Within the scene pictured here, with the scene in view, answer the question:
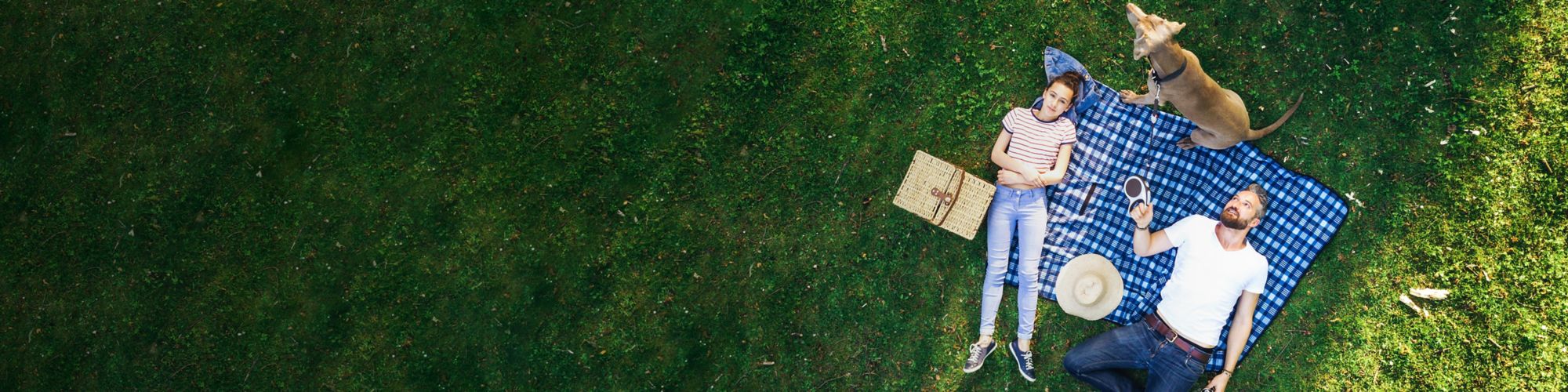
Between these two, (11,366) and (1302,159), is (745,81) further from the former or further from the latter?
(11,366)

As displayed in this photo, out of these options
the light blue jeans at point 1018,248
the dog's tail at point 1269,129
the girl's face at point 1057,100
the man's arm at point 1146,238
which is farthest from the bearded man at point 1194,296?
the girl's face at point 1057,100

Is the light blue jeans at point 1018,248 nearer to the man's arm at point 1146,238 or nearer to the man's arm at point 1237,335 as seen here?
the man's arm at point 1146,238

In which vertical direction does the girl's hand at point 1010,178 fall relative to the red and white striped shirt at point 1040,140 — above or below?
below

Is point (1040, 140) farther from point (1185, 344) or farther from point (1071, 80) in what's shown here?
point (1185, 344)

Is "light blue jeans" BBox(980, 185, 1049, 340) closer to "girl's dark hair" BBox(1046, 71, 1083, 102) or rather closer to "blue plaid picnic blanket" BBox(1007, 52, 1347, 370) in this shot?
"blue plaid picnic blanket" BBox(1007, 52, 1347, 370)

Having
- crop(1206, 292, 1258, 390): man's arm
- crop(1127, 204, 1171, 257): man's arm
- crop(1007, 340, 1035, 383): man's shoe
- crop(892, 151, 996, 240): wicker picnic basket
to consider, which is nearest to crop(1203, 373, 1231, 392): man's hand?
crop(1206, 292, 1258, 390): man's arm

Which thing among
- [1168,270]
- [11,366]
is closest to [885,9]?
[1168,270]
